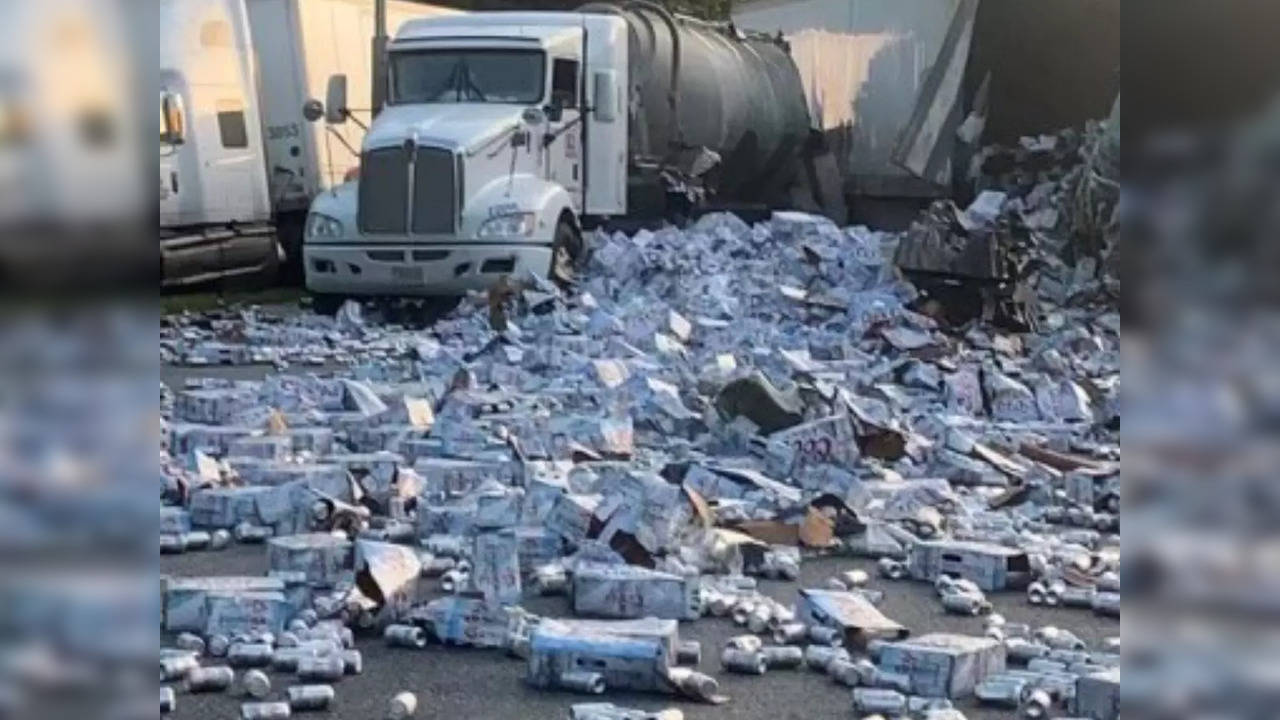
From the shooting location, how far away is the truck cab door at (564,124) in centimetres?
1509

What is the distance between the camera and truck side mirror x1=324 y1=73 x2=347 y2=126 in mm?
15164

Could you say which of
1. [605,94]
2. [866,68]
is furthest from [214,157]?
[866,68]

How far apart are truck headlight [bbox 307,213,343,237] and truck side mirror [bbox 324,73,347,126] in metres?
1.07

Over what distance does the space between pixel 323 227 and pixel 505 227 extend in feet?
4.81

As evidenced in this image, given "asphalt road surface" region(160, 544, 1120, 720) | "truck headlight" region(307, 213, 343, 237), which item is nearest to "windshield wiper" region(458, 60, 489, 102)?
"truck headlight" region(307, 213, 343, 237)

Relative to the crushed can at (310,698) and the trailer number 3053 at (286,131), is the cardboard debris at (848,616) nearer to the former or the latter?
the crushed can at (310,698)

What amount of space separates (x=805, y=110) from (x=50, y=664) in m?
21.0

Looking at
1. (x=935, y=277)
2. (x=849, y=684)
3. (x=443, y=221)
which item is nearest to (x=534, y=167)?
(x=443, y=221)

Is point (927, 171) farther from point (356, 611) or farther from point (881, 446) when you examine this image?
point (356, 611)

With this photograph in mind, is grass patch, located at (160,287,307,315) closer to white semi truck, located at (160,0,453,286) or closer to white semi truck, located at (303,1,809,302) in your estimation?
white semi truck, located at (160,0,453,286)

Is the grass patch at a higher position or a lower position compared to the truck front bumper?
lower

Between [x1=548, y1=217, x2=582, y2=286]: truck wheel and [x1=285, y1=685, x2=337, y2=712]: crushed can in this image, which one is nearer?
[x1=285, y1=685, x2=337, y2=712]: crushed can

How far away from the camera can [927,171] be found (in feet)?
62.4

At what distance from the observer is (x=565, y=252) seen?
14.5m
